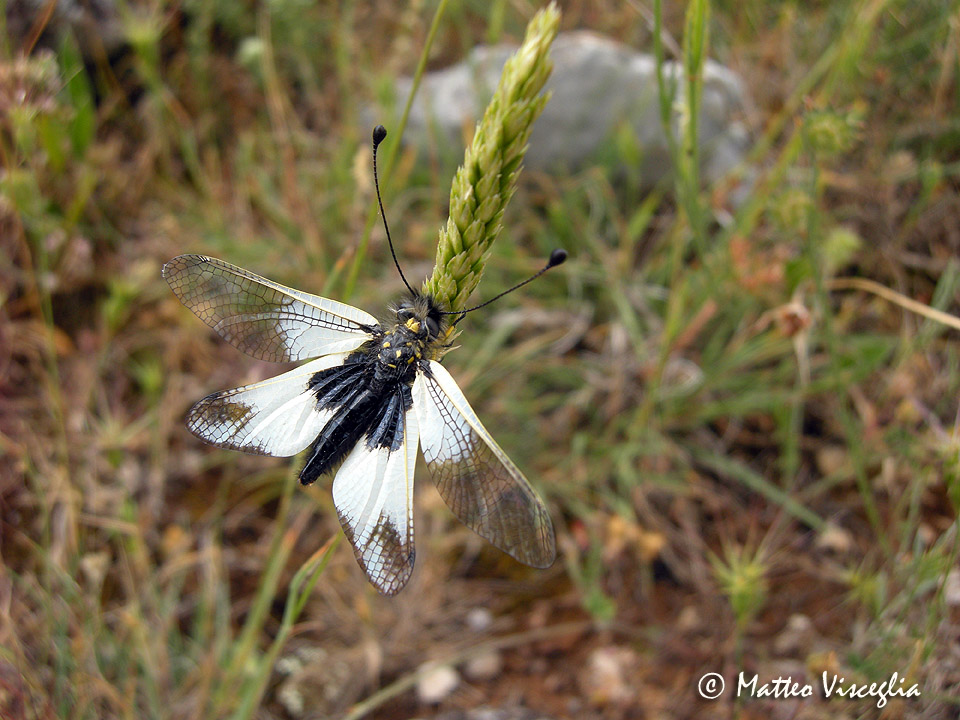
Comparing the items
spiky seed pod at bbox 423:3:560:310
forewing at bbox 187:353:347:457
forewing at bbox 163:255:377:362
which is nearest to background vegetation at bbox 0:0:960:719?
forewing at bbox 187:353:347:457

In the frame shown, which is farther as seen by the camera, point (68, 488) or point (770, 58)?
point (770, 58)

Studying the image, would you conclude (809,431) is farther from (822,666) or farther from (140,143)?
(140,143)

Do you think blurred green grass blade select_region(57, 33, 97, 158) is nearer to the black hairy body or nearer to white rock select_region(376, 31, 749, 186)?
white rock select_region(376, 31, 749, 186)

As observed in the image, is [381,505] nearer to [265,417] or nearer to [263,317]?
[265,417]

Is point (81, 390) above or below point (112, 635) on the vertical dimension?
above

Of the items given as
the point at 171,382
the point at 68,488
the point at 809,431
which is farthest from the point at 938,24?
the point at 68,488

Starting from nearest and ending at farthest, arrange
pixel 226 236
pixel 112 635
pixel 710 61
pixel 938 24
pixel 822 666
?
1. pixel 822 666
2. pixel 112 635
3. pixel 938 24
4. pixel 226 236
5. pixel 710 61

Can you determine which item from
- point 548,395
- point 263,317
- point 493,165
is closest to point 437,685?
point 548,395
